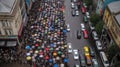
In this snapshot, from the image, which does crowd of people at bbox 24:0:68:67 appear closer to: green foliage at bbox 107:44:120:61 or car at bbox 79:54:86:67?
car at bbox 79:54:86:67

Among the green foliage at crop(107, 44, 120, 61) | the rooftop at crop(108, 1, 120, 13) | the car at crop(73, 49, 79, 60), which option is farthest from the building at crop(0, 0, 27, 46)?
the rooftop at crop(108, 1, 120, 13)

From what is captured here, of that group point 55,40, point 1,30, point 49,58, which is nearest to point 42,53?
point 49,58

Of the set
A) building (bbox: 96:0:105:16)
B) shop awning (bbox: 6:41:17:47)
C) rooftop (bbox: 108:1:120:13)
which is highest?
rooftop (bbox: 108:1:120:13)

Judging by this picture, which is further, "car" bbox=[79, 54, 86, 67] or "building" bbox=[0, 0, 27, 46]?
"building" bbox=[0, 0, 27, 46]

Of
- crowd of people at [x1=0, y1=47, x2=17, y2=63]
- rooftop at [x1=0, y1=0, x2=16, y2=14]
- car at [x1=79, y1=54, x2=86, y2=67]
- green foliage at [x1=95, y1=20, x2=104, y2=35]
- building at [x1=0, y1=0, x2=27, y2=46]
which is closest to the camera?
car at [x1=79, y1=54, x2=86, y2=67]

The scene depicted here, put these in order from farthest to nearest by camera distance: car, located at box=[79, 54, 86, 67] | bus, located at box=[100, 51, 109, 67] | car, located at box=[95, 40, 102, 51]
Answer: car, located at box=[95, 40, 102, 51], car, located at box=[79, 54, 86, 67], bus, located at box=[100, 51, 109, 67]

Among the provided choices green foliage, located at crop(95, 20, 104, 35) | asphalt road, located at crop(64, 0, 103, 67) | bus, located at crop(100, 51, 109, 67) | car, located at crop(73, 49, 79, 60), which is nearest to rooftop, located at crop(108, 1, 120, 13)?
green foliage, located at crop(95, 20, 104, 35)

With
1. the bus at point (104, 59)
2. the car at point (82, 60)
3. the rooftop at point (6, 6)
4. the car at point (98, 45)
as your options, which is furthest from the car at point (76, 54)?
the rooftop at point (6, 6)

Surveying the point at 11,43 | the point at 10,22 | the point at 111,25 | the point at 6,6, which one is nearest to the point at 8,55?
the point at 11,43

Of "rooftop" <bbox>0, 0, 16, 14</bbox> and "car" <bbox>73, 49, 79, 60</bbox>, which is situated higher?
"rooftop" <bbox>0, 0, 16, 14</bbox>
